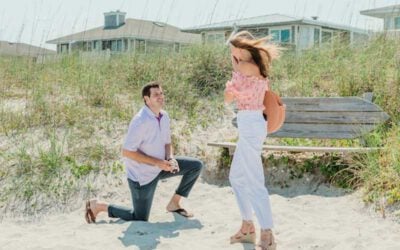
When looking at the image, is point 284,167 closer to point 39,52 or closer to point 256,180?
point 256,180

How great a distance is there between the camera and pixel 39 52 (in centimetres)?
1223

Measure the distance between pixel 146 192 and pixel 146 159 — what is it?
37cm

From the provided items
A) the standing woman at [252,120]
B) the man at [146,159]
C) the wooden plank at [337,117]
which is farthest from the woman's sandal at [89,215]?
the wooden plank at [337,117]

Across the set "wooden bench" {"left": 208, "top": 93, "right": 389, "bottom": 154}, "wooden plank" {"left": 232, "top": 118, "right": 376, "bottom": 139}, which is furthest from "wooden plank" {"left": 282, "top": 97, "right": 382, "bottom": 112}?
"wooden plank" {"left": 232, "top": 118, "right": 376, "bottom": 139}

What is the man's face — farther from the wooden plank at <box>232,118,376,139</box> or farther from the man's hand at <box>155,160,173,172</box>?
the wooden plank at <box>232,118,376,139</box>

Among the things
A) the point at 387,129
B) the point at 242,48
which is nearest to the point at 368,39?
the point at 387,129

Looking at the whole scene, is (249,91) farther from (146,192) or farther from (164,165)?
(146,192)

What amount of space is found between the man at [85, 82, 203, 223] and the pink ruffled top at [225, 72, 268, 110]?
1.20 metres

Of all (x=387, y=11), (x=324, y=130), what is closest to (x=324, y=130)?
(x=324, y=130)

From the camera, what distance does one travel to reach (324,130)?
783 centimetres

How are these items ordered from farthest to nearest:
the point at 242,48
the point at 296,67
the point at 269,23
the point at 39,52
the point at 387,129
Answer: the point at 269,23 < the point at 39,52 < the point at 296,67 < the point at 387,129 < the point at 242,48

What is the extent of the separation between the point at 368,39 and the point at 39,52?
21.1 ft

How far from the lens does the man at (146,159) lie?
5.68 metres

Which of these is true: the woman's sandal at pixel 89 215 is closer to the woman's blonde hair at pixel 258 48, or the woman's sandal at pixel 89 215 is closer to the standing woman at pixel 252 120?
the standing woman at pixel 252 120
